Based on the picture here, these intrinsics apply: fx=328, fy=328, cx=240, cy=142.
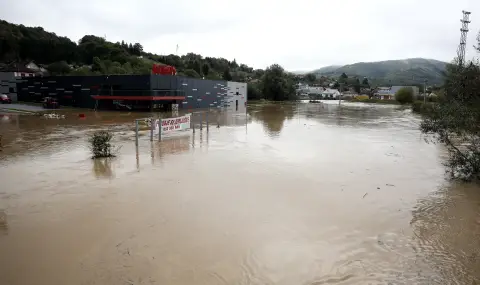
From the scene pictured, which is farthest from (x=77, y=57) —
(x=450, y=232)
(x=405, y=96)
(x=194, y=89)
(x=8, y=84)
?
(x=450, y=232)

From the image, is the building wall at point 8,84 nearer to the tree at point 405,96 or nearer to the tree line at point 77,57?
the tree line at point 77,57

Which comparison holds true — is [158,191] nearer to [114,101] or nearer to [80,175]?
[80,175]

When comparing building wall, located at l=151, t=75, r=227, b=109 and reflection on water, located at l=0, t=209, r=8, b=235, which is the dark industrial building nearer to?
building wall, located at l=151, t=75, r=227, b=109

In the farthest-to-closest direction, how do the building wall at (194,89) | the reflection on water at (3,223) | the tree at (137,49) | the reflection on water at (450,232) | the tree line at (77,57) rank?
1. the tree at (137,49)
2. the tree line at (77,57)
3. the building wall at (194,89)
4. the reflection on water at (3,223)
5. the reflection on water at (450,232)

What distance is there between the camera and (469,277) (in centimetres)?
633

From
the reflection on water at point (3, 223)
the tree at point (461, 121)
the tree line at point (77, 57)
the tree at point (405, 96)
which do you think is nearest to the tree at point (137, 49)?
the tree line at point (77, 57)

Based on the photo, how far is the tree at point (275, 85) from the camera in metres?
93.4

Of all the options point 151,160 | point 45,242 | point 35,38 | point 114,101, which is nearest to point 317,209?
point 45,242

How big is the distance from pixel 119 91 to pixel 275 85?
55799 millimetres

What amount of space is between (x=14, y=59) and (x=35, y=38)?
45.5ft

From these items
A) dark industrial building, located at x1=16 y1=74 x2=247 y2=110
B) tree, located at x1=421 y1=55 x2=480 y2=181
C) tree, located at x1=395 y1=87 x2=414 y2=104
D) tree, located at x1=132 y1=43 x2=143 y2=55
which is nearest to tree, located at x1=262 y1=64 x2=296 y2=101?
tree, located at x1=395 y1=87 x2=414 y2=104

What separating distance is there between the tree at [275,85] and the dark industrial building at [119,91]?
1541 inches

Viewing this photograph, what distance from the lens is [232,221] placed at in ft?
28.5

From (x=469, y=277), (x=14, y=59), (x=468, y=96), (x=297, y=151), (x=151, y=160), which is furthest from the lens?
(x=14, y=59)
